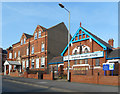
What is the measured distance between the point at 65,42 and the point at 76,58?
13.5 m

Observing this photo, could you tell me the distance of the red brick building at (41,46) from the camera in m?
35.0

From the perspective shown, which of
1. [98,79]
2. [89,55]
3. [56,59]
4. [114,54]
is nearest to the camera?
[98,79]

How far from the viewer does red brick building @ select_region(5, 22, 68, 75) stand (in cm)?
3500

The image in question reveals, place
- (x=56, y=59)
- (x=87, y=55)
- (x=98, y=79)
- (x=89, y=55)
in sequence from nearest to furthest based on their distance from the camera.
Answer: (x=98, y=79) < (x=89, y=55) < (x=87, y=55) < (x=56, y=59)

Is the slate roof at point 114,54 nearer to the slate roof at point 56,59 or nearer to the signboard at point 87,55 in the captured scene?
the signboard at point 87,55

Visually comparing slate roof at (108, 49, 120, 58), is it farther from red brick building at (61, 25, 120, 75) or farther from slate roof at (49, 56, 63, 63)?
slate roof at (49, 56, 63, 63)

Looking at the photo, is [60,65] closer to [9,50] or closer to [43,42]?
[43,42]

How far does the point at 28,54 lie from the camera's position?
4050cm

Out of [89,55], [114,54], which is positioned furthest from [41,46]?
[114,54]

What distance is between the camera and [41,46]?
36.3 metres

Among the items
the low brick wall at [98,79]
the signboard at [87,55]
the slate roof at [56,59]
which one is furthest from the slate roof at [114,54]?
the slate roof at [56,59]

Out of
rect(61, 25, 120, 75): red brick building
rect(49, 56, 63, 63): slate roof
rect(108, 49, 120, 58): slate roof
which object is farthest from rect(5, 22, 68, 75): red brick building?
rect(108, 49, 120, 58): slate roof

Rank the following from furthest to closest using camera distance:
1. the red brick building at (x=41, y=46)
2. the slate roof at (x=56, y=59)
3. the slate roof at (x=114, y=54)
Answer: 1. the red brick building at (x=41, y=46)
2. the slate roof at (x=56, y=59)
3. the slate roof at (x=114, y=54)

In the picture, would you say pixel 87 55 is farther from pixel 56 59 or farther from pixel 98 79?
pixel 56 59
